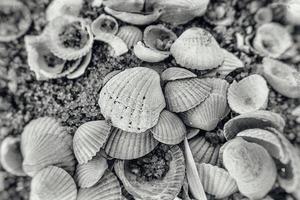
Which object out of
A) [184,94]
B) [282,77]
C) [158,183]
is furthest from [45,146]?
[282,77]

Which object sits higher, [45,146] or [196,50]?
Result: [196,50]

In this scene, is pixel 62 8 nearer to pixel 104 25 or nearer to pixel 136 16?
pixel 104 25

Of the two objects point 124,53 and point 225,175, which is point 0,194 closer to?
point 124,53

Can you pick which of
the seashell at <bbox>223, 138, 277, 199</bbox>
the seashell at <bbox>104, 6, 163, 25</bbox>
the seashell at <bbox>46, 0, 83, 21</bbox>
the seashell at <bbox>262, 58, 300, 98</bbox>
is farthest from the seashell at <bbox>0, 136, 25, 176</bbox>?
the seashell at <bbox>262, 58, 300, 98</bbox>

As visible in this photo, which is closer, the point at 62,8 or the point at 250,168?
the point at 250,168

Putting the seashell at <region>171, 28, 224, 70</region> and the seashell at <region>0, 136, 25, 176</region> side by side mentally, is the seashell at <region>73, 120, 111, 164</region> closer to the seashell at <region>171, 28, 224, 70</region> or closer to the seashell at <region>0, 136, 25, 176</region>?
the seashell at <region>0, 136, 25, 176</region>
